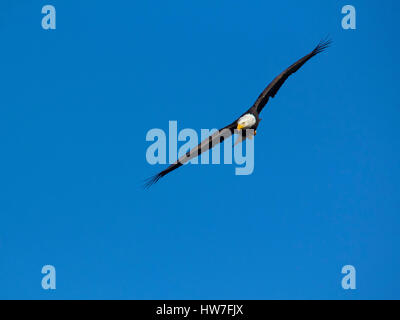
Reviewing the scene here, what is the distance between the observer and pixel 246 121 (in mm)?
17781

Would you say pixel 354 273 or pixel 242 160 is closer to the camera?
pixel 242 160

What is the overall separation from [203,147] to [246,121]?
5.14ft

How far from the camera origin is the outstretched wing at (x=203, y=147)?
1667 cm

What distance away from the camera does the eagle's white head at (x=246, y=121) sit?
17.7 m

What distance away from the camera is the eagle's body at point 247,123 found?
17.0 m

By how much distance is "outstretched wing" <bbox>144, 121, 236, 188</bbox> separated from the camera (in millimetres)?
16667

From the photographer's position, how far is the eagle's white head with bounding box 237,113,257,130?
58.1 feet

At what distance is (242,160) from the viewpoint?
774 inches

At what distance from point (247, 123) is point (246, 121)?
0.22 feet
